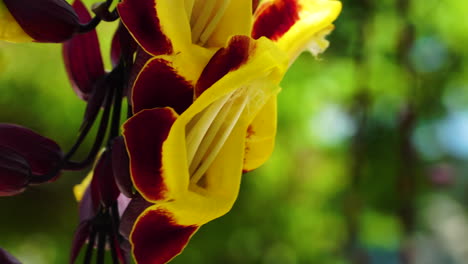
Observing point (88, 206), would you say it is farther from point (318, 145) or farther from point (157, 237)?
point (318, 145)

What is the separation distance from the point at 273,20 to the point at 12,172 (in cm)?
11

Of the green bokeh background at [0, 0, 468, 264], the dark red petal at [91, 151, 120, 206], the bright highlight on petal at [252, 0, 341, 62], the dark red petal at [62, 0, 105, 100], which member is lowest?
the green bokeh background at [0, 0, 468, 264]

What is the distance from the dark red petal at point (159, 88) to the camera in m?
0.25

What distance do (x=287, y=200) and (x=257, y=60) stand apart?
4.36 ft

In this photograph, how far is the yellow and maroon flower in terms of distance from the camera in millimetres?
245

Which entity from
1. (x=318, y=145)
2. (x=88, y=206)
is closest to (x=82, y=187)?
(x=88, y=206)

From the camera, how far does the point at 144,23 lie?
0.25 m

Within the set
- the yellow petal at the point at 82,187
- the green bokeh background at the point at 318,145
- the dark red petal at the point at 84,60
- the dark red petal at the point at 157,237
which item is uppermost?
the dark red petal at the point at 84,60

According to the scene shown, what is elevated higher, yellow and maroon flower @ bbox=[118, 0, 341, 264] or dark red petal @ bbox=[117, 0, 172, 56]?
dark red petal @ bbox=[117, 0, 172, 56]

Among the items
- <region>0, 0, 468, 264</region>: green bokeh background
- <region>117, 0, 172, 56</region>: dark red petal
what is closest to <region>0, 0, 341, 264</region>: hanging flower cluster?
<region>117, 0, 172, 56</region>: dark red petal

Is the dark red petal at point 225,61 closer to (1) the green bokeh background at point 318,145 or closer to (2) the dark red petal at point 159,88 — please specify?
(2) the dark red petal at point 159,88

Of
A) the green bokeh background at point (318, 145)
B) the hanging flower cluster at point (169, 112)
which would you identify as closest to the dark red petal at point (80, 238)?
the hanging flower cluster at point (169, 112)

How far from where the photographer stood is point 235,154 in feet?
0.87

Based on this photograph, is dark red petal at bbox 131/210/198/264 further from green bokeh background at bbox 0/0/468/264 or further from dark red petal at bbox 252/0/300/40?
green bokeh background at bbox 0/0/468/264
